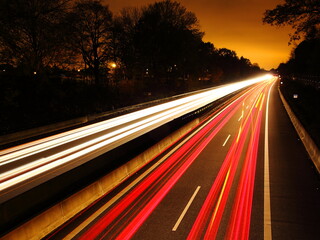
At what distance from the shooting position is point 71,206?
841 cm

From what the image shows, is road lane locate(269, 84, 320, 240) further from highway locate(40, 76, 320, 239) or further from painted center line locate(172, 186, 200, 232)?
painted center line locate(172, 186, 200, 232)

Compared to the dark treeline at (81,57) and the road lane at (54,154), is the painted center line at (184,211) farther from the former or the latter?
the dark treeline at (81,57)

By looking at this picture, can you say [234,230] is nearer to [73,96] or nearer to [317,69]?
[73,96]

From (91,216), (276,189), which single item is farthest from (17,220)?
(276,189)

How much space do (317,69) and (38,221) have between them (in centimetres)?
6398

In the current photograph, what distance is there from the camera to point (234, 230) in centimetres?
762

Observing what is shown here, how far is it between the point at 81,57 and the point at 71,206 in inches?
1416

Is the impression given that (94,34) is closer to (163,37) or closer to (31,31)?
(163,37)

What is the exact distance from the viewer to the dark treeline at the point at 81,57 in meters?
22.9

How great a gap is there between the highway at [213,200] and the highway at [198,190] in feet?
0.10

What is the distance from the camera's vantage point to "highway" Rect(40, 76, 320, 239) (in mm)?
7672

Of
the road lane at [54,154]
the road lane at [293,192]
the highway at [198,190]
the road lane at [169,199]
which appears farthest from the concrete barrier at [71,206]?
the road lane at [293,192]

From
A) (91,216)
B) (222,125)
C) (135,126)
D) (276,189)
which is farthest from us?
(222,125)

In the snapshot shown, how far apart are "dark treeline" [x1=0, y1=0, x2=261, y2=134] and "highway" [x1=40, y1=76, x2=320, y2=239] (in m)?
15.4
